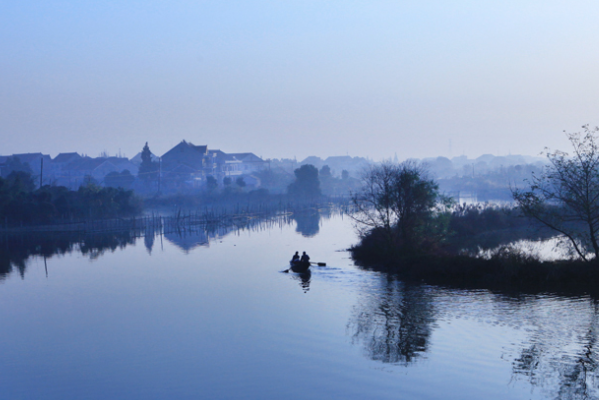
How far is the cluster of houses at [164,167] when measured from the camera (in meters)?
85.3

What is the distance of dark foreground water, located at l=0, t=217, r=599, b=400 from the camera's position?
13047mm

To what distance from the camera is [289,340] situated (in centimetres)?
1655

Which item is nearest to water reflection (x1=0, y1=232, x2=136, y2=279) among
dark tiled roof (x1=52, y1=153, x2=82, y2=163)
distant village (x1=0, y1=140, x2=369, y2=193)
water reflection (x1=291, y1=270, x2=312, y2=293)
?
water reflection (x1=291, y1=270, x2=312, y2=293)

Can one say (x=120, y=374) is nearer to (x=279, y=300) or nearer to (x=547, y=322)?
(x=279, y=300)

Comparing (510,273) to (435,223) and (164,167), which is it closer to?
(435,223)

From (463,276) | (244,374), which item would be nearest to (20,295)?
(244,374)

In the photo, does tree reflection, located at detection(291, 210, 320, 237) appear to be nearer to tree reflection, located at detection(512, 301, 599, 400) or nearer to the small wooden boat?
the small wooden boat

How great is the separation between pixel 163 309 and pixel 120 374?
674cm

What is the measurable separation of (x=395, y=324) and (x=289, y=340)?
138 inches

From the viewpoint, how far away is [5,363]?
595 inches

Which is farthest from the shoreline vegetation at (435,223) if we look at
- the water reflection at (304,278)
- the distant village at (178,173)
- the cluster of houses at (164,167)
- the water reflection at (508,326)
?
the cluster of houses at (164,167)

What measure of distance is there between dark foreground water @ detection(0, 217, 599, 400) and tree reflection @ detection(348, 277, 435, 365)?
55 millimetres

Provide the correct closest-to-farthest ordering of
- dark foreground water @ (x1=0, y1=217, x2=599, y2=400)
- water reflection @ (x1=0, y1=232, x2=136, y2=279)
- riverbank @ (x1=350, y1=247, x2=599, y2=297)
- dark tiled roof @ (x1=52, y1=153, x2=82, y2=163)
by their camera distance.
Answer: dark foreground water @ (x1=0, y1=217, x2=599, y2=400) → riverbank @ (x1=350, y1=247, x2=599, y2=297) → water reflection @ (x1=0, y1=232, x2=136, y2=279) → dark tiled roof @ (x1=52, y1=153, x2=82, y2=163)

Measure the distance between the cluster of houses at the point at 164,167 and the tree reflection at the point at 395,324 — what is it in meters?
62.0
